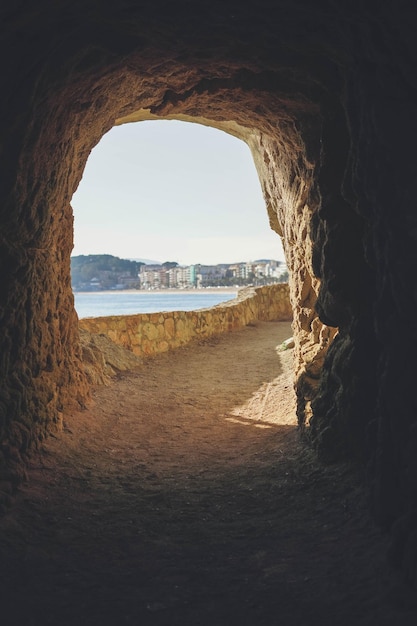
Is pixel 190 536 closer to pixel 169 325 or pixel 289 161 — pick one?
pixel 289 161

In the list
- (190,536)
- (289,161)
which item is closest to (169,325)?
(289,161)

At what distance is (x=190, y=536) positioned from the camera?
3.54 metres

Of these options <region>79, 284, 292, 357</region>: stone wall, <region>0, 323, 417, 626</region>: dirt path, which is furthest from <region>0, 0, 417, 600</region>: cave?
<region>79, 284, 292, 357</region>: stone wall

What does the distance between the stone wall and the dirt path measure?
507 cm

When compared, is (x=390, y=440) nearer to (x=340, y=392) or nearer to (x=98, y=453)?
(x=340, y=392)

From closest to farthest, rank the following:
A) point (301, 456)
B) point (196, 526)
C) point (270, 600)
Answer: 1. point (270, 600)
2. point (196, 526)
3. point (301, 456)

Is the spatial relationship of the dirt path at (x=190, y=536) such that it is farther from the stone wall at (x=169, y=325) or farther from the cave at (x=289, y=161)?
the stone wall at (x=169, y=325)

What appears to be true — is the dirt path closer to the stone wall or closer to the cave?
the cave

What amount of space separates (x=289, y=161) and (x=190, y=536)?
4.15 metres

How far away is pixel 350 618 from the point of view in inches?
96.6

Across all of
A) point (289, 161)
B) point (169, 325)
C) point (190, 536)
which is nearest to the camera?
point (190, 536)

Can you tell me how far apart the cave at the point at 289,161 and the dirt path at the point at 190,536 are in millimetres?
296

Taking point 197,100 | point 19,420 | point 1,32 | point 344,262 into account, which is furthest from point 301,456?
point 1,32

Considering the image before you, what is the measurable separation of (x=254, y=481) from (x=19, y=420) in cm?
224
